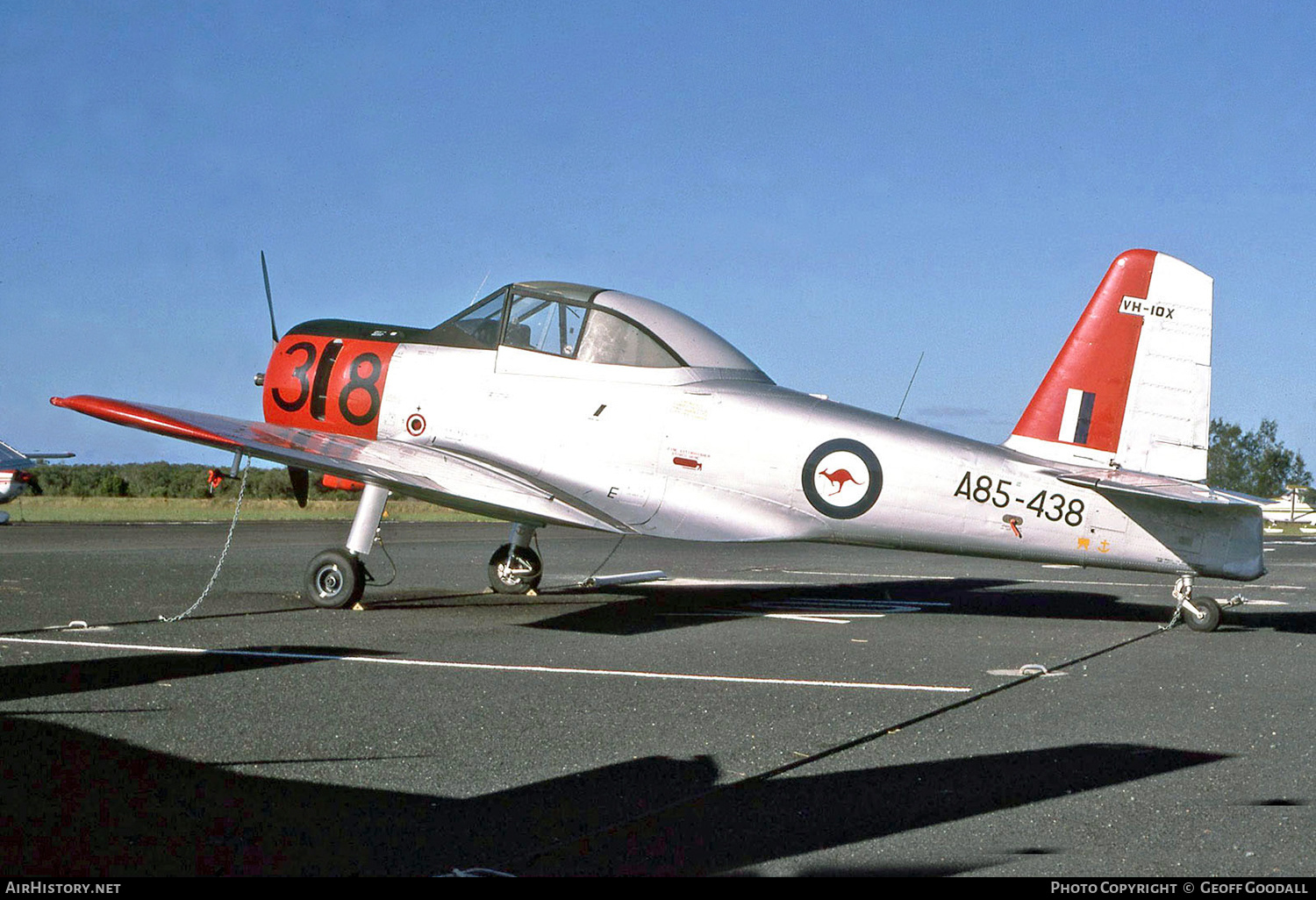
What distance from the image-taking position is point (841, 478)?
10.4 metres

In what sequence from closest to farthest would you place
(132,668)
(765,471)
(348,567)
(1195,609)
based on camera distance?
(132,668), (765,471), (1195,609), (348,567)

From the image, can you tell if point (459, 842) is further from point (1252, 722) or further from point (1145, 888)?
point (1252, 722)

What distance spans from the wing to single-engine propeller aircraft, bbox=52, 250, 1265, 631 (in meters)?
0.03

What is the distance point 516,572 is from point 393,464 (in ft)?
8.41

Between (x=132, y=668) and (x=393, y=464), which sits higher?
(x=393, y=464)

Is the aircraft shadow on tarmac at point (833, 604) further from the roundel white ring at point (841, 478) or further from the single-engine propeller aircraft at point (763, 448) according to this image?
the roundel white ring at point (841, 478)

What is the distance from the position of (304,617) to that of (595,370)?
3.55 meters

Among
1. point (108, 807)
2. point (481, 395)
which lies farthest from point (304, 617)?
point (108, 807)

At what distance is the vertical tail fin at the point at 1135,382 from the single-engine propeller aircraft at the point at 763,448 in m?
0.02

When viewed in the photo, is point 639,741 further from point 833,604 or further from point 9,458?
point 9,458

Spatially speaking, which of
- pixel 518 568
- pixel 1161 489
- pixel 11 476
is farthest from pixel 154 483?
pixel 1161 489

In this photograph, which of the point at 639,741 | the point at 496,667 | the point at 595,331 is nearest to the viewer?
the point at 639,741

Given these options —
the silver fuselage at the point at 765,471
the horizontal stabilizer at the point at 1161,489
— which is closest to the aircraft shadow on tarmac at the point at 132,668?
the silver fuselage at the point at 765,471

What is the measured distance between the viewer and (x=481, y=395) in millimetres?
11484
